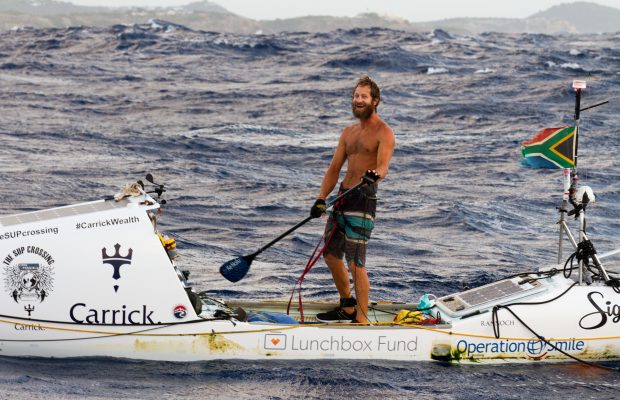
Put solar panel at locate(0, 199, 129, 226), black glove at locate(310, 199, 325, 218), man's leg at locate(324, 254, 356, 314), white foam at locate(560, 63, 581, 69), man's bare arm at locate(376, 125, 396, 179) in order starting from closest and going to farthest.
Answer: solar panel at locate(0, 199, 129, 226), black glove at locate(310, 199, 325, 218), man's bare arm at locate(376, 125, 396, 179), man's leg at locate(324, 254, 356, 314), white foam at locate(560, 63, 581, 69)

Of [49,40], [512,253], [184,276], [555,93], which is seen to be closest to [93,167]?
[512,253]

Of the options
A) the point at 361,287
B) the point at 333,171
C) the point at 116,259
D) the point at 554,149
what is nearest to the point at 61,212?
the point at 116,259

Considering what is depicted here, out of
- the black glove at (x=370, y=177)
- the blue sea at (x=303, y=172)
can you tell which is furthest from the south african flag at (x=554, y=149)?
Result: the blue sea at (x=303, y=172)

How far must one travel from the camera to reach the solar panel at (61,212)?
966 cm

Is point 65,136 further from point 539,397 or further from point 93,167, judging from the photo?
point 539,397

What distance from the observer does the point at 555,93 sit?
134ft

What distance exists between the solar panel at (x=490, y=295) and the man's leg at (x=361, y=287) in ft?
2.80

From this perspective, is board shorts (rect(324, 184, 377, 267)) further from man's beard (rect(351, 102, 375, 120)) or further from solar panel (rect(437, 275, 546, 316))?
solar panel (rect(437, 275, 546, 316))

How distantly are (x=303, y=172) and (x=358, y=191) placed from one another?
14.7 metres

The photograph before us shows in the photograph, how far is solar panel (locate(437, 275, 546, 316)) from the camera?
10.5 meters

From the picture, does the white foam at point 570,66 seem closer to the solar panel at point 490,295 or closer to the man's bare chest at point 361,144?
the solar panel at point 490,295

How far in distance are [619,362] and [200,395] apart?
A: 162 inches

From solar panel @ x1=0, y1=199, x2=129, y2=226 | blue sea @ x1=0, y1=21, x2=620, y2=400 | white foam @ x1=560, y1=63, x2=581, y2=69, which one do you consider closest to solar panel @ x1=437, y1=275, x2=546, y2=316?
blue sea @ x1=0, y1=21, x2=620, y2=400

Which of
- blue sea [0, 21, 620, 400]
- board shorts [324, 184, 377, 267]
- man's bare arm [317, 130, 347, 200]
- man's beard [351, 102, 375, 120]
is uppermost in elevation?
man's beard [351, 102, 375, 120]
